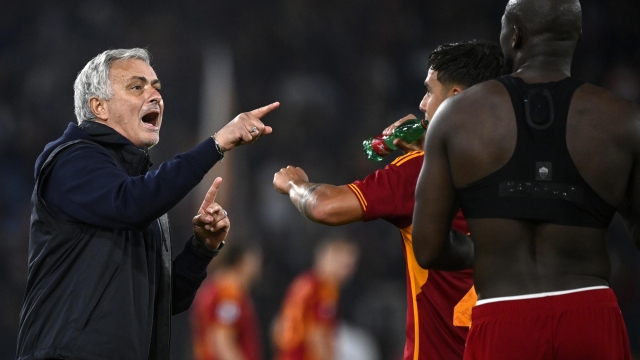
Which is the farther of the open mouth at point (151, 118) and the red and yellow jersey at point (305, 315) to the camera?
the red and yellow jersey at point (305, 315)

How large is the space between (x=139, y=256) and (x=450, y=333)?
1.12 m

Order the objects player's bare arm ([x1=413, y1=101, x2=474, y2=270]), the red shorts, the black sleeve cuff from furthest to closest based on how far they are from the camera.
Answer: the black sleeve cuff, player's bare arm ([x1=413, y1=101, x2=474, y2=270]), the red shorts

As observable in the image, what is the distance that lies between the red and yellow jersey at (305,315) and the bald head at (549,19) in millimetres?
5794

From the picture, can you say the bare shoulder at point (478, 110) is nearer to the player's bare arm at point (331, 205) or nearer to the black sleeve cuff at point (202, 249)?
the player's bare arm at point (331, 205)

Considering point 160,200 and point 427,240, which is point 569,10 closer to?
point 427,240

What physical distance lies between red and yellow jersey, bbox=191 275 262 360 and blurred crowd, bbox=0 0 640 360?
87 cm

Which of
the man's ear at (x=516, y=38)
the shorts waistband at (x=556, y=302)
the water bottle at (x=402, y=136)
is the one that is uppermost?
the man's ear at (x=516, y=38)

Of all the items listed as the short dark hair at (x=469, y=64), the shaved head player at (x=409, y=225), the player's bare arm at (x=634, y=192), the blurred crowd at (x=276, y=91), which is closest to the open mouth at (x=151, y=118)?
the shaved head player at (x=409, y=225)

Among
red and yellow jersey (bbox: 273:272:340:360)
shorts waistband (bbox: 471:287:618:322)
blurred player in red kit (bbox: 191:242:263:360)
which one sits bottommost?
red and yellow jersey (bbox: 273:272:340:360)

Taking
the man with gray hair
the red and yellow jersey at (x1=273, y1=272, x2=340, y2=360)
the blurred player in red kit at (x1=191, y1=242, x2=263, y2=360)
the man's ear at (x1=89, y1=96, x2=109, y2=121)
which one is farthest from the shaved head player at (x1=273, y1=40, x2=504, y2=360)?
the red and yellow jersey at (x1=273, y1=272, x2=340, y2=360)

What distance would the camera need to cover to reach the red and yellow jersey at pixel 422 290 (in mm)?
2818

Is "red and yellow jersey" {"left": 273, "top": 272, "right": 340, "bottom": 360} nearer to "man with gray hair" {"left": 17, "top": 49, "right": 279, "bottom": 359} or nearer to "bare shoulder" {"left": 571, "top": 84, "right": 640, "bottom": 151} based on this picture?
"man with gray hair" {"left": 17, "top": 49, "right": 279, "bottom": 359}

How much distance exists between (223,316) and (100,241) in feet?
15.3

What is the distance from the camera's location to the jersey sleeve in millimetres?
2816
